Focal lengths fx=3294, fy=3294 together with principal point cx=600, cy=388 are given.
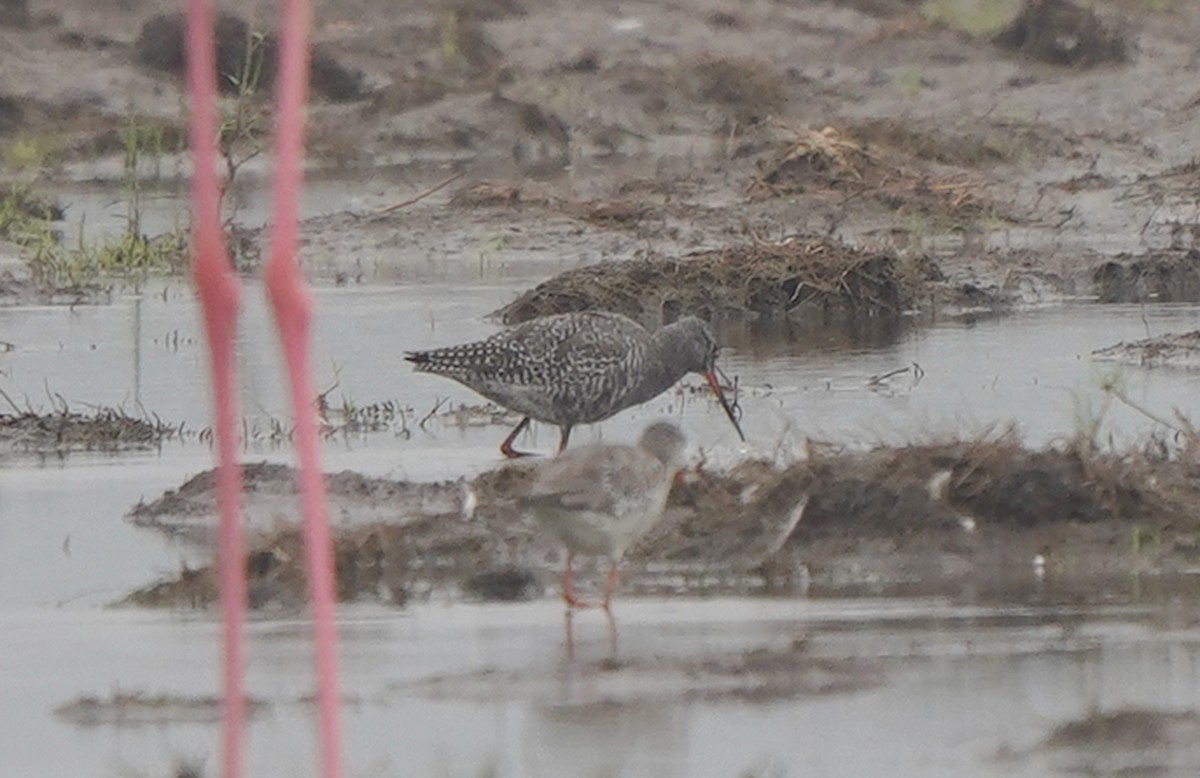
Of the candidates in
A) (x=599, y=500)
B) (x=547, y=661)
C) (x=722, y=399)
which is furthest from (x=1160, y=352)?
(x=547, y=661)

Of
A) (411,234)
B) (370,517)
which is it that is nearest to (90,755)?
(370,517)

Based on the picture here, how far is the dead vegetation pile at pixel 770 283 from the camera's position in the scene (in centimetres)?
1755

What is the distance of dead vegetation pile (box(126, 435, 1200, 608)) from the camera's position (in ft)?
30.9

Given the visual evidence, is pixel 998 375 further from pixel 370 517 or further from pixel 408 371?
pixel 370 517

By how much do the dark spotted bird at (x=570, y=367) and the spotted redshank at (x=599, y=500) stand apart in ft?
10.1

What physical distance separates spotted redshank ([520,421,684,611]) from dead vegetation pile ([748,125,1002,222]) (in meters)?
13.1

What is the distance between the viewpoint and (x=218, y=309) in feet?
17.3

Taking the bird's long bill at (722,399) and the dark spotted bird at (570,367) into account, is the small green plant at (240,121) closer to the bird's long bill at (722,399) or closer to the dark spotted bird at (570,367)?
the dark spotted bird at (570,367)

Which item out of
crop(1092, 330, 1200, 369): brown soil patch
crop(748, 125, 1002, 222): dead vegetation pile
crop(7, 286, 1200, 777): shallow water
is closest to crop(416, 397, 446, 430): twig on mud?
crop(7, 286, 1200, 777): shallow water

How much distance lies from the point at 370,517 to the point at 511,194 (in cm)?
1223

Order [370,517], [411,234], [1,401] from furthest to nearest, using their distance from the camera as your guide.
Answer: [411,234]
[1,401]
[370,517]

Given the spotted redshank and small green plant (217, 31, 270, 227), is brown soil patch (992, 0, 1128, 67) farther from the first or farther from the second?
the spotted redshank

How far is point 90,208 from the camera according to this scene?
25.4 metres

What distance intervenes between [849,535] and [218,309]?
461cm
